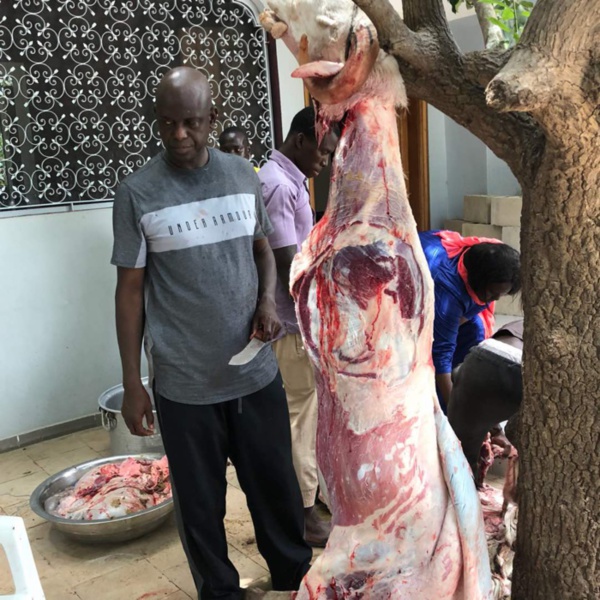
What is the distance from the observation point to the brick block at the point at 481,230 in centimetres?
623

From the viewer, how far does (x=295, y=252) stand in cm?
267

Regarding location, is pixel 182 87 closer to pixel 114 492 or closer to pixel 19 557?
pixel 19 557

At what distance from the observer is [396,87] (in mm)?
975

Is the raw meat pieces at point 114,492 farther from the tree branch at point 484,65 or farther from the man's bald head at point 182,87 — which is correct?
the tree branch at point 484,65

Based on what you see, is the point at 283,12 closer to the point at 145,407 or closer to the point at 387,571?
the point at 387,571

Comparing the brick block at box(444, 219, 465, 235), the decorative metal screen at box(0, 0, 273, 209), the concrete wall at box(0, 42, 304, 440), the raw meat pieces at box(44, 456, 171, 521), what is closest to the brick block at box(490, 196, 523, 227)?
the brick block at box(444, 219, 465, 235)

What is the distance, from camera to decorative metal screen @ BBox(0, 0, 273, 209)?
3877 mm

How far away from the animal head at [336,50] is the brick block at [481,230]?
547 cm

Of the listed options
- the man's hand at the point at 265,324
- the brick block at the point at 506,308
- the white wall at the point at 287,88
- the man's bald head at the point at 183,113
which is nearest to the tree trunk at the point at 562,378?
the man's hand at the point at 265,324

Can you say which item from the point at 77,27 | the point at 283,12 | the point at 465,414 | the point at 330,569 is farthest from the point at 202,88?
the point at 77,27

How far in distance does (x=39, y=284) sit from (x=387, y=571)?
3.59m

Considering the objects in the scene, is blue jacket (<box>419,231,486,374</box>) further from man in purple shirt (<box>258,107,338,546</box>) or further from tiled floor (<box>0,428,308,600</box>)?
tiled floor (<box>0,428,308,600</box>)

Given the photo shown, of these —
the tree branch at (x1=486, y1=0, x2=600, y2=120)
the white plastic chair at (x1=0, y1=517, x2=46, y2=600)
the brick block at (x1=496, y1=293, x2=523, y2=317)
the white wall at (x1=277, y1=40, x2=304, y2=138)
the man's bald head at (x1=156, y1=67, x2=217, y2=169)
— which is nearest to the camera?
the tree branch at (x1=486, y1=0, x2=600, y2=120)

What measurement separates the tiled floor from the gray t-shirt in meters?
0.96
